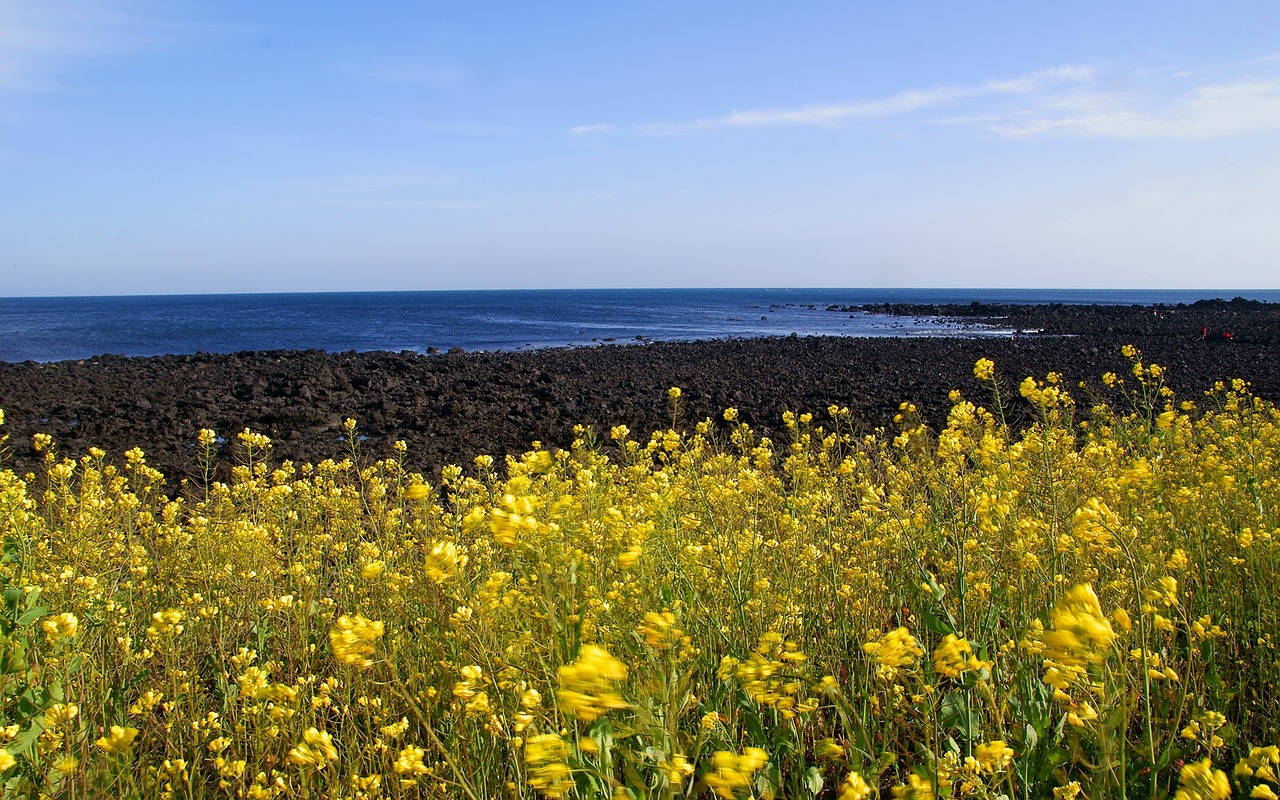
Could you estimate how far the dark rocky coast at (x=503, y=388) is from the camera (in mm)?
11445

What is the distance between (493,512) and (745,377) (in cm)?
1594

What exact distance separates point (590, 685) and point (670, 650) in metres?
0.55

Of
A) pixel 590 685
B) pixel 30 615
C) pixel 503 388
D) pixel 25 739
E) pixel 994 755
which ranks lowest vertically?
pixel 503 388

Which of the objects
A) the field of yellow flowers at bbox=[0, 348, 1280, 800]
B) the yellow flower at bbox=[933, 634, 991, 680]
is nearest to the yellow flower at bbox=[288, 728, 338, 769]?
the field of yellow flowers at bbox=[0, 348, 1280, 800]

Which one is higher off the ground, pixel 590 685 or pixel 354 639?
pixel 590 685

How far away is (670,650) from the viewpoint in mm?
1741

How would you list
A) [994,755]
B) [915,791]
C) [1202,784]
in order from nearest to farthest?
1. [1202,784]
2. [915,791]
3. [994,755]

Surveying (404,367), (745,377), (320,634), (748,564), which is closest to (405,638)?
(320,634)

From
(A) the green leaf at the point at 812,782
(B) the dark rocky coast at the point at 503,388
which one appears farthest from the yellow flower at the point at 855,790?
(B) the dark rocky coast at the point at 503,388

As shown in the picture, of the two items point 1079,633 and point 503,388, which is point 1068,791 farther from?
point 503,388

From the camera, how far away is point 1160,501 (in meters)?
3.48

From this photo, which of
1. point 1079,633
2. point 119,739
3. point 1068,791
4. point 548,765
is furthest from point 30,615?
point 1068,791

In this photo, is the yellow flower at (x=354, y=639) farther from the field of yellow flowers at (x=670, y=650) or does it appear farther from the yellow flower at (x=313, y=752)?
the yellow flower at (x=313, y=752)

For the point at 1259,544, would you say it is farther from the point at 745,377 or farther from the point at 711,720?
the point at 745,377
